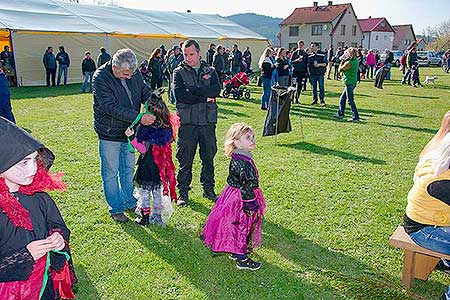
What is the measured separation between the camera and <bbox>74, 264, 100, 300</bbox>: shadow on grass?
135 inches

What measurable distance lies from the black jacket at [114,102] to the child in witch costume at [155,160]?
0.17 meters

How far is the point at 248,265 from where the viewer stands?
12.6ft

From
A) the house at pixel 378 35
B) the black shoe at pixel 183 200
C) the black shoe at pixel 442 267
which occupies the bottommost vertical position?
the black shoe at pixel 442 267

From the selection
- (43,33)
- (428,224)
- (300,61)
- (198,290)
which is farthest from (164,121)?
(43,33)

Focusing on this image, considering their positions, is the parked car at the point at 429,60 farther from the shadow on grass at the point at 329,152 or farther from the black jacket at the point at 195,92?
the black jacket at the point at 195,92

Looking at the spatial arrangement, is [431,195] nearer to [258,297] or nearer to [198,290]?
[258,297]

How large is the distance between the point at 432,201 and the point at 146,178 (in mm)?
2746

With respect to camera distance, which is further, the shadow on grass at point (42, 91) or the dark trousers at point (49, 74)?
the dark trousers at point (49, 74)

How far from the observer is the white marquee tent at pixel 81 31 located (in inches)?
710

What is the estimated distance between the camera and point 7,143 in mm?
2113

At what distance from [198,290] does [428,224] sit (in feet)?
6.19

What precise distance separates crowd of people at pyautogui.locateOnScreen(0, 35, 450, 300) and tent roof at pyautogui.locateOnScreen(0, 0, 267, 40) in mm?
15260

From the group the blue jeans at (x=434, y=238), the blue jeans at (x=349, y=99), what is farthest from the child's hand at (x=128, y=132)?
the blue jeans at (x=349, y=99)

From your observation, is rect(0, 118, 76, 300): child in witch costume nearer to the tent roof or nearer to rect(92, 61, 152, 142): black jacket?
rect(92, 61, 152, 142): black jacket
